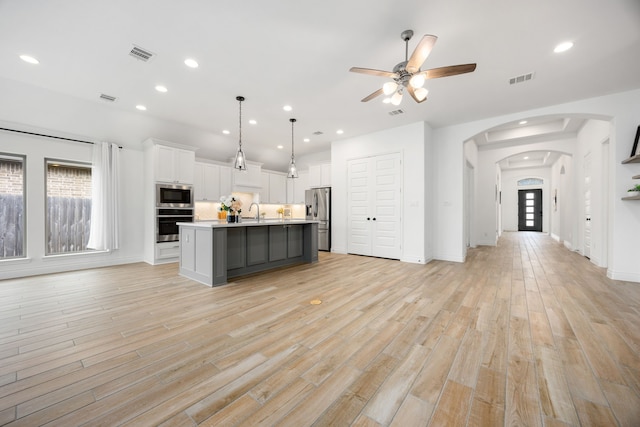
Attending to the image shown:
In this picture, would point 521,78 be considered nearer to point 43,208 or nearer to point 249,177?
point 249,177

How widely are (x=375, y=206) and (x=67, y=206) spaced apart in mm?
6369

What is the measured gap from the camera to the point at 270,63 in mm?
3252

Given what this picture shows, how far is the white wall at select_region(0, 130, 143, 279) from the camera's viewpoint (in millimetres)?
4113

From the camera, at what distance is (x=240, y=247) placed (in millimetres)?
4234

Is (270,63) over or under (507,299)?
over

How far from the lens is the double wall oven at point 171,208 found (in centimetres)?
525

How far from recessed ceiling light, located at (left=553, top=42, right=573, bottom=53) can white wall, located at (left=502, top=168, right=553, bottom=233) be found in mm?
11858

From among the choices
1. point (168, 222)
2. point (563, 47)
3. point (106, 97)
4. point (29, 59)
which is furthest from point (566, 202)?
point (29, 59)

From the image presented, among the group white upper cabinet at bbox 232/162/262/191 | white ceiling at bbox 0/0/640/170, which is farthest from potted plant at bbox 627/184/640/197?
white upper cabinet at bbox 232/162/262/191

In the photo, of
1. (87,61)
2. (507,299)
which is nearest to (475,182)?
(507,299)

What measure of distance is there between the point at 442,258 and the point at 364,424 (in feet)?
16.6

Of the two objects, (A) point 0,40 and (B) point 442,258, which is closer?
(A) point 0,40

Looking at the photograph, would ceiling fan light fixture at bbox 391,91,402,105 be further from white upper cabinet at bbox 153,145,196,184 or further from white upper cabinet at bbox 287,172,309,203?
white upper cabinet at bbox 287,172,309,203

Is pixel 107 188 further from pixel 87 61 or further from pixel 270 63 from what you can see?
pixel 270 63
